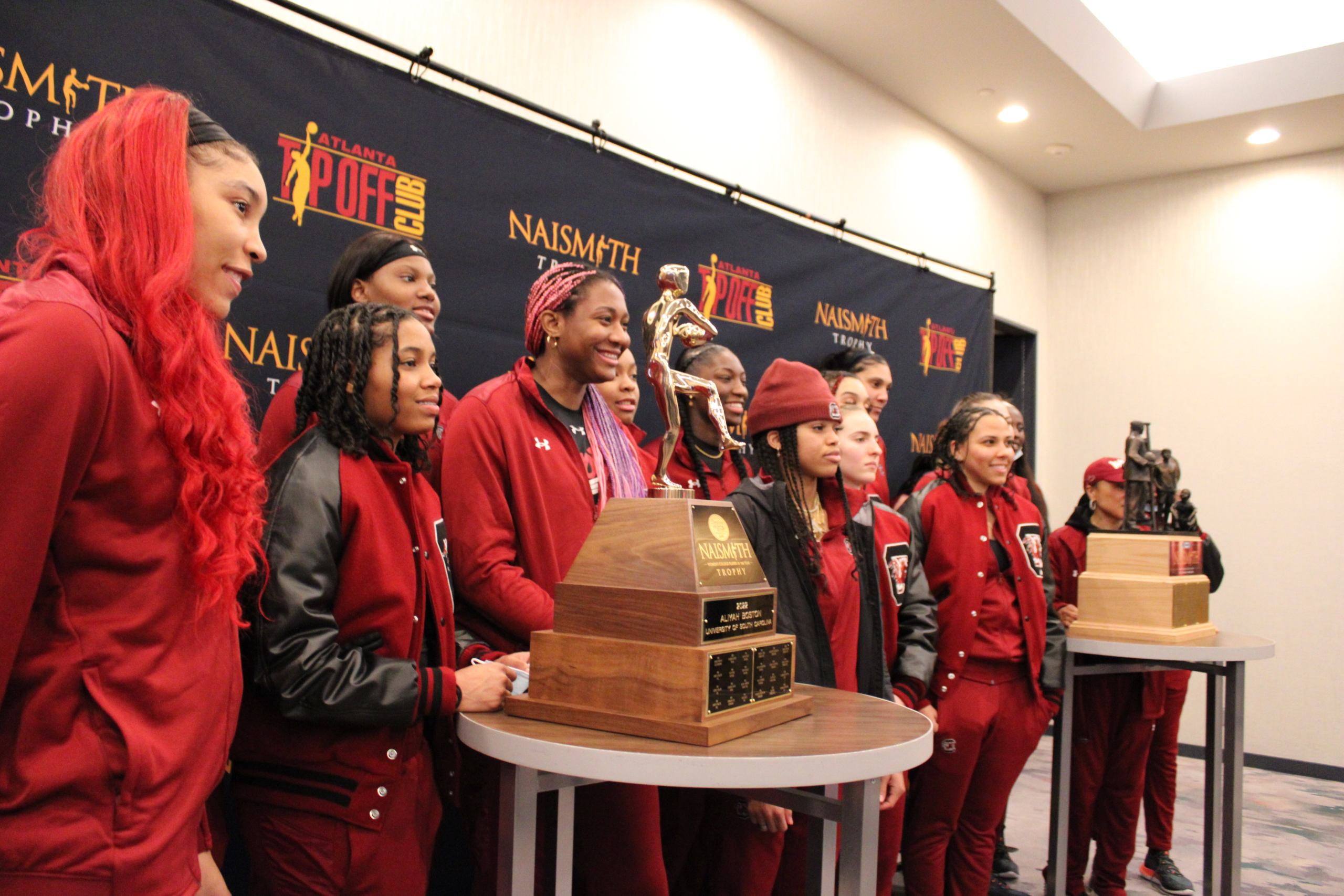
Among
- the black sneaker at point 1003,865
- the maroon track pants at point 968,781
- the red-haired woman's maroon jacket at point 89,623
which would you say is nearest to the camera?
the red-haired woman's maroon jacket at point 89,623

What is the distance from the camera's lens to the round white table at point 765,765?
128 cm

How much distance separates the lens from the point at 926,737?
148 centimetres

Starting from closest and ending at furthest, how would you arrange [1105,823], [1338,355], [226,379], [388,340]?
[226,379], [388,340], [1105,823], [1338,355]

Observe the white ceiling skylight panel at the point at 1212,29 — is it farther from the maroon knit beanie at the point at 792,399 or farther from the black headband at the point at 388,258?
the black headband at the point at 388,258

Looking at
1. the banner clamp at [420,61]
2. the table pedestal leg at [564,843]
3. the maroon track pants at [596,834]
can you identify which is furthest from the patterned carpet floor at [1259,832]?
the banner clamp at [420,61]

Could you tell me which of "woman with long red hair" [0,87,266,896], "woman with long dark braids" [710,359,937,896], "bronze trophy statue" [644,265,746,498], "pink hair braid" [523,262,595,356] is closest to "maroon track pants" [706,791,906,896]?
"woman with long dark braids" [710,359,937,896]

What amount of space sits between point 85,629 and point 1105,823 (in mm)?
3537

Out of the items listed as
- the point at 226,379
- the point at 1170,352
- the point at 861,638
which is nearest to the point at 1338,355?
the point at 1170,352

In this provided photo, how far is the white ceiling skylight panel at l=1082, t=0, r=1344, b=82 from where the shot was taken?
5223 mm

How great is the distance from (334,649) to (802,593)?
3.54 ft

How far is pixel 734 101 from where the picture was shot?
164 inches

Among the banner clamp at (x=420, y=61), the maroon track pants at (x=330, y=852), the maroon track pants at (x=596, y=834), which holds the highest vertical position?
the banner clamp at (x=420, y=61)

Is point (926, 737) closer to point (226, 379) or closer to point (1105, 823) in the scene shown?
point (226, 379)

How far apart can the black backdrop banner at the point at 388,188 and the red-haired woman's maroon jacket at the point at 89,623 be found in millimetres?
1239
